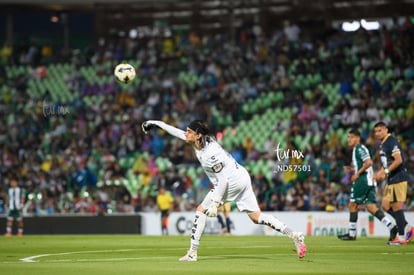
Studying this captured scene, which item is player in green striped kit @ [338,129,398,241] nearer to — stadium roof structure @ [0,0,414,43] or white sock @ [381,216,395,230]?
white sock @ [381,216,395,230]

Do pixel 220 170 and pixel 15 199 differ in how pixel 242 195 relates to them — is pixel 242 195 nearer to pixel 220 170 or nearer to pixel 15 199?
pixel 220 170

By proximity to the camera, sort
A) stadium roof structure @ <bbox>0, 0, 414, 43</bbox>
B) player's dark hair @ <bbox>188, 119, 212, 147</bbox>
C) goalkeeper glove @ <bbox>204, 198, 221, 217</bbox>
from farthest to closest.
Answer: stadium roof structure @ <bbox>0, 0, 414, 43</bbox> < player's dark hair @ <bbox>188, 119, 212, 147</bbox> < goalkeeper glove @ <bbox>204, 198, 221, 217</bbox>

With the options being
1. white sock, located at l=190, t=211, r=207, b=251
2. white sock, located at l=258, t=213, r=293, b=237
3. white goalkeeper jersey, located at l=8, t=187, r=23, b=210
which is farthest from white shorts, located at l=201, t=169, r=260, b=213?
white goalkeeper jersey, located at l=8, t=187, r=23, b=210

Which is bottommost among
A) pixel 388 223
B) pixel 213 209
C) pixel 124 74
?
pixel 388 223

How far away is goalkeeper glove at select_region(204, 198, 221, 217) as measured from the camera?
45.0 feet

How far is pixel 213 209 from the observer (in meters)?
13.8

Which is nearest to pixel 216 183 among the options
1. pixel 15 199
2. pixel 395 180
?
pixel 395 180

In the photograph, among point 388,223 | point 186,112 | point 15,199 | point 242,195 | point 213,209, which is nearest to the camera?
point 213,209

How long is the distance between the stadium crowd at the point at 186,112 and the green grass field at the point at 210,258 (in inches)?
365

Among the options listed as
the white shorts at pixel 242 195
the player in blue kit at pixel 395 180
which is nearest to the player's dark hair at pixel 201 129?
the white shorts at pixel 242 195

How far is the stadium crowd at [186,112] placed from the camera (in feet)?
101

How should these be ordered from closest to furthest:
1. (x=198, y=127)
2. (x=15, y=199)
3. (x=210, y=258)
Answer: (x=198, y=127) → (x=210, y=258) → (x=15, y=199)

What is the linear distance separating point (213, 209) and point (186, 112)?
22.7 meters

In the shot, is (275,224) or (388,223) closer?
(275,224)
